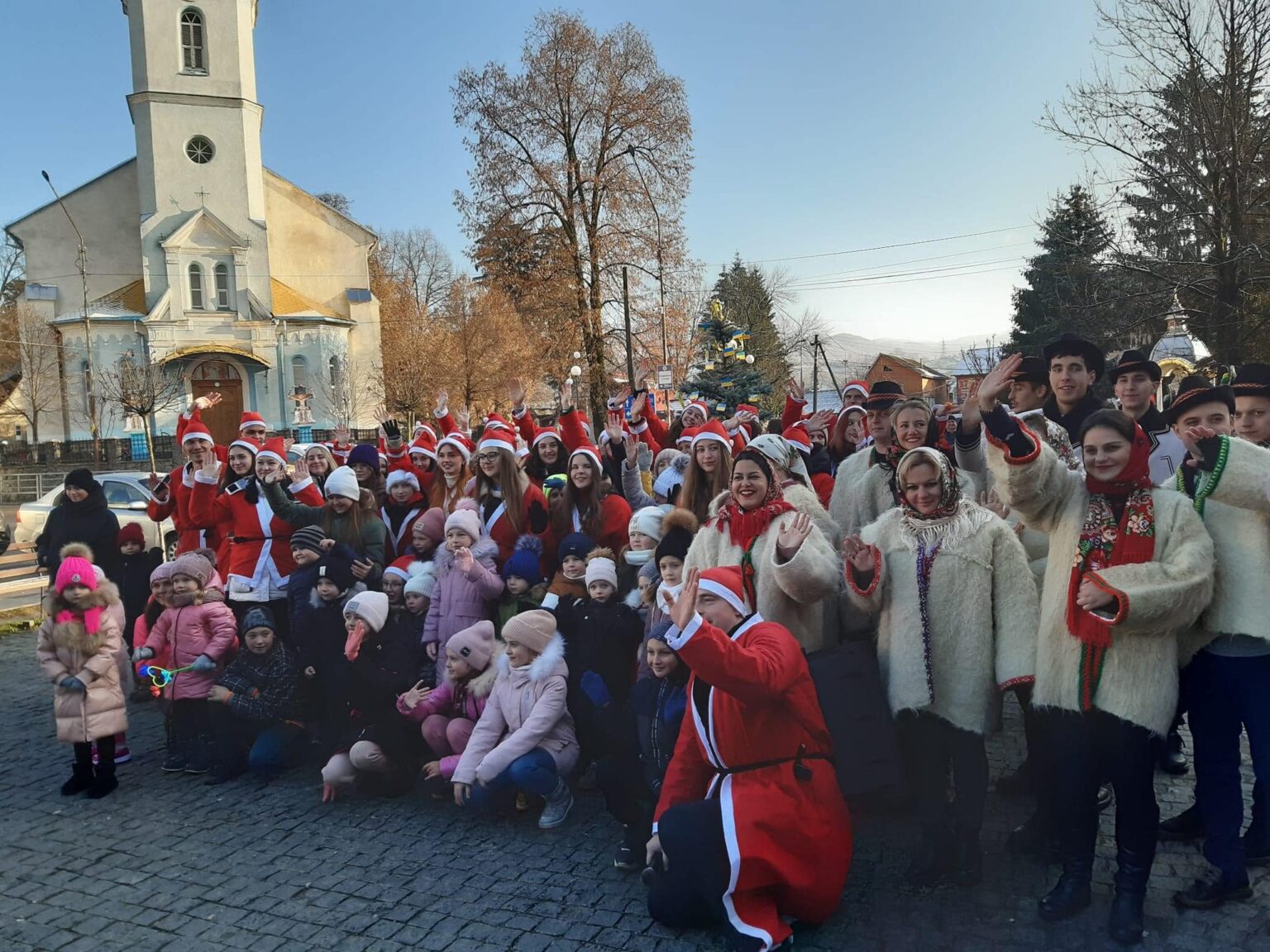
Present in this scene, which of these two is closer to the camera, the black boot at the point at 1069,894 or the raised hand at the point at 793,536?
the black boot at the point at 1069,894

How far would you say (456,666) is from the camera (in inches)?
203

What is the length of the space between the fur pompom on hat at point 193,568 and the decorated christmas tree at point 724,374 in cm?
1179

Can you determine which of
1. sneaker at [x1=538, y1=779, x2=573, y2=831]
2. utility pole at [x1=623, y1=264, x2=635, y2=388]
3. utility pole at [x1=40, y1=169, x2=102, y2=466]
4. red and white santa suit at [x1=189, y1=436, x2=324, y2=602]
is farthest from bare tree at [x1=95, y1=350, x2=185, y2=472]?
sneaker at [x1=538, y1=779, x2=573, y2=831]

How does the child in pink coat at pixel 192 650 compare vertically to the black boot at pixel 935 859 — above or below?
above

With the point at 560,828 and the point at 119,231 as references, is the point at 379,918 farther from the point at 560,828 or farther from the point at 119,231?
the point at 119,231

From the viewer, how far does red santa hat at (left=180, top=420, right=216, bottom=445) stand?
22.6 ft

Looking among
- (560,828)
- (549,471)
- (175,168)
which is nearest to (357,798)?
(560,828)

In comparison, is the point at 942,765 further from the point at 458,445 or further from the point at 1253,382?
the point at 458,445

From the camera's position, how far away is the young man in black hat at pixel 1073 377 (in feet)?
15.6

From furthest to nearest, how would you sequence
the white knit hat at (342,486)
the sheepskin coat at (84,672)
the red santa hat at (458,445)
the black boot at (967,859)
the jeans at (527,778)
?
the red santa hat at (458,445)
the white knit hat at (342,486)
the sheepskin coat at (84,672)
the jeans at (527,778)
the black boot at (967,859)

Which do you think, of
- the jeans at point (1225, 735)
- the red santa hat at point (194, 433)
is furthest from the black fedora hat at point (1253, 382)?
the red santa hat at point (194, 433)

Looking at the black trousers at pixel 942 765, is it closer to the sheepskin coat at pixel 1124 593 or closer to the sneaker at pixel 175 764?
the sheepskin coat at pixel 1124 593

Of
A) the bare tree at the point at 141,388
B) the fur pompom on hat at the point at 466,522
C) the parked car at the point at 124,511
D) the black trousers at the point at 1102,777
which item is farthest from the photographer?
the bare tree at the point at 141,388

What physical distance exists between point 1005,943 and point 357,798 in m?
3.62
